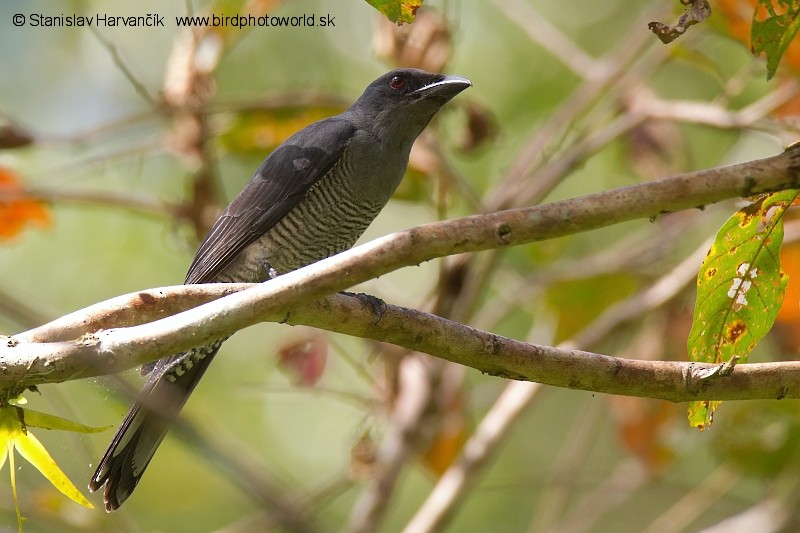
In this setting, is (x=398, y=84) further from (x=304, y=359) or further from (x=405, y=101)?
(x=304, y=359)

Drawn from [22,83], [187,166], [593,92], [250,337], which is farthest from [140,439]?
[22,83]

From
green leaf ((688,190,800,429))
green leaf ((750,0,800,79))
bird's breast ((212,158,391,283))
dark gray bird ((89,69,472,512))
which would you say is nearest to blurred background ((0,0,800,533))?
dark gray bird ((89,69,472,512))

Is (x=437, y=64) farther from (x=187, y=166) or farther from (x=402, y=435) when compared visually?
(x=402, y=435)

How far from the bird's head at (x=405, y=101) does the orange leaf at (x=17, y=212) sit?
162 centimetres

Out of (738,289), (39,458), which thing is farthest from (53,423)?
(738,289)

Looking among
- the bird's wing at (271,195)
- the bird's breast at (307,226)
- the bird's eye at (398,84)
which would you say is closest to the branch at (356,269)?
the bird's wing at (271,195)

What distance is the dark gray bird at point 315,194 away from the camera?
4.26 m

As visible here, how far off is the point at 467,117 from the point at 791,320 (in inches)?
75.7

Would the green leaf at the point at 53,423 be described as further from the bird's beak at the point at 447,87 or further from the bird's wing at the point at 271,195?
the bird's beak at the point at 447,87

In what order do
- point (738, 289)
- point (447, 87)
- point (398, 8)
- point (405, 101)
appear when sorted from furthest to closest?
1. point (405, 101)
2. point (447, 87)
3. point (738, 289)
4. point (398, 8)

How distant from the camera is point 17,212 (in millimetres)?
4609

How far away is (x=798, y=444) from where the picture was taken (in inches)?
185

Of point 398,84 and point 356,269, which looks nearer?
point 356,269

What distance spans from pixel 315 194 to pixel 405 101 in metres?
0.63
